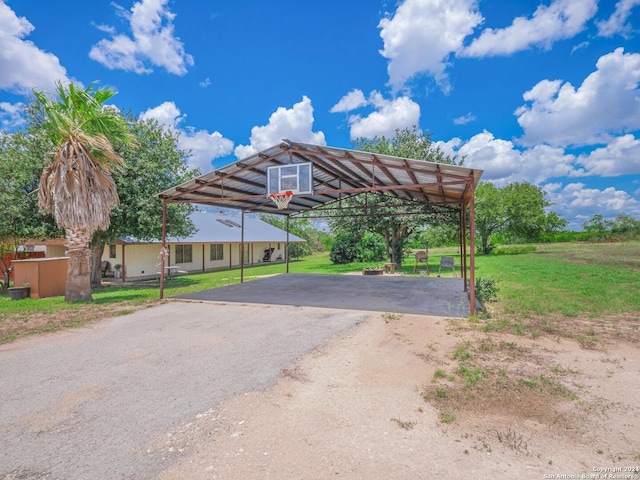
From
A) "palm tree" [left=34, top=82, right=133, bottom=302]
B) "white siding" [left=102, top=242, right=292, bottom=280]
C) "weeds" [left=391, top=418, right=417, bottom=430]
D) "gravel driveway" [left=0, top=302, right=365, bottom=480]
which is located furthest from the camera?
"white siding" [left=102, top=242, right=292, bottom=280]

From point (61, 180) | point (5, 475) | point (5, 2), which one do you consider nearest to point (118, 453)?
point (5, 475)

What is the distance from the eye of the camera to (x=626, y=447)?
2.72 meters

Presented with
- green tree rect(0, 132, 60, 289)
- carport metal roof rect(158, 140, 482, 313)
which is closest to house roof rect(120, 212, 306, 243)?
green tree rect(0, 132, 60, 289)

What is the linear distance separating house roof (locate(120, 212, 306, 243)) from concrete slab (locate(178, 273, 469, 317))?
8304 millimetres

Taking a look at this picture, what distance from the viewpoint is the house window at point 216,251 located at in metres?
22.5

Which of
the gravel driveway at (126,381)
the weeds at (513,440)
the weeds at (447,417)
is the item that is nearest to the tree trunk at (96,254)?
the gravel driveway at (126,381)

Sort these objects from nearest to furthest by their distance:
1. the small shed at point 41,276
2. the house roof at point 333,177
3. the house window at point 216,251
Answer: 1. the house roof at point 333,177
2. the small shed at point 41,276
3. the house window at point 216,251

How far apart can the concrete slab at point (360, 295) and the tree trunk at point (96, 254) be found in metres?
5.79

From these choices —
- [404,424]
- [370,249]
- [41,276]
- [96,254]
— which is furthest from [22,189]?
[370,249]

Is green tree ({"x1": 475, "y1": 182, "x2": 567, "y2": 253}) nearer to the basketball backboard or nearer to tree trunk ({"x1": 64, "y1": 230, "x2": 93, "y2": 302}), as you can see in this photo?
the basketball backboard

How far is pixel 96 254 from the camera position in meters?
14.3

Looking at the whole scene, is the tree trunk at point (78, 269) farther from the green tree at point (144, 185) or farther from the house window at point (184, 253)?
the house window at point (184, 253)

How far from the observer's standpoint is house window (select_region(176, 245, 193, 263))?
65.1ft

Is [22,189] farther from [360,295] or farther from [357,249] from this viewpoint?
[357,249]
